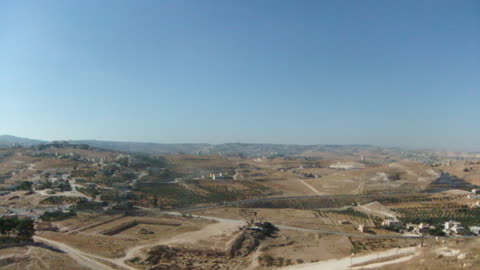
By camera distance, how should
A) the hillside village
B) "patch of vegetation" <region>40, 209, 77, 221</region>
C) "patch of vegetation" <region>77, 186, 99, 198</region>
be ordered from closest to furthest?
the hillside village
"patch of vegetation" <region>40, 209, 77, 221</region>
"patch of vegetation" <region>77, 186, 99, 198</region>

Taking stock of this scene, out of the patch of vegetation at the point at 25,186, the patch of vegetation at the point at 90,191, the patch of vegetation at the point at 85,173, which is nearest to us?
the patch of vegetation at the point at 90,191

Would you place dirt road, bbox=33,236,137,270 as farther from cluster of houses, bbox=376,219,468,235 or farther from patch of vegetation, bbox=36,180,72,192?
cluster of houses, bbox=376,219,468,235

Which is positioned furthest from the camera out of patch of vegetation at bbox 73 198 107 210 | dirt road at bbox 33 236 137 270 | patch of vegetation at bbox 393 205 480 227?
patch of vegetation at bbox 73 198 107 210

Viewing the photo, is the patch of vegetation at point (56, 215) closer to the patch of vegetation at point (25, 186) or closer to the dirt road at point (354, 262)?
the patch of vegetation at point (25, 186)

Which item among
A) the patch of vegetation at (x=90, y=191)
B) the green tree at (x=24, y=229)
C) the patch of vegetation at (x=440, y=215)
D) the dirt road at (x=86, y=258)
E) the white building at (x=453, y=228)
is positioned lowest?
the patch of vegetation at (x=440, y=215)

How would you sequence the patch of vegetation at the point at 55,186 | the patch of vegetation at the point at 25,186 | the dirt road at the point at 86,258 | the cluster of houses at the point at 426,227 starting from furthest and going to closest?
the patch of vegetation at the point at 25,186, the patch of vegetation at the point at 55,186, the cluster of houses at the point at 426,227, the dirt road at the point at 86,258

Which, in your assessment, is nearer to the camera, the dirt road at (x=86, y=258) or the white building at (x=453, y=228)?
the dirt road at (x=86, y=258)

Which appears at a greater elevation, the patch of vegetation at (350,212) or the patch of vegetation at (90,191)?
the patch of vegetation at (90,191)

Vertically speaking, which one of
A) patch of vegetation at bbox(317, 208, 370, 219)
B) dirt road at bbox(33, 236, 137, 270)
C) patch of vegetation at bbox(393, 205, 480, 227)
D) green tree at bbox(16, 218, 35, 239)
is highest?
green tree at bbox(16, 218, 35, 239)

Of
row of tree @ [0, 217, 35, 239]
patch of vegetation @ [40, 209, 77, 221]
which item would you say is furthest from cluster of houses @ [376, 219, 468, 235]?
patch of vegetation @ [40, 209, 77, 221]

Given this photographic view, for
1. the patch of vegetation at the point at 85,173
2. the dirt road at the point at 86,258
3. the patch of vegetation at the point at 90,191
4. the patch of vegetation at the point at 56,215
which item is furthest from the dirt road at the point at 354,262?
the patch of vegetation at the point at 85,173

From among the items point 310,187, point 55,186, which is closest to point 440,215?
point 310,187
